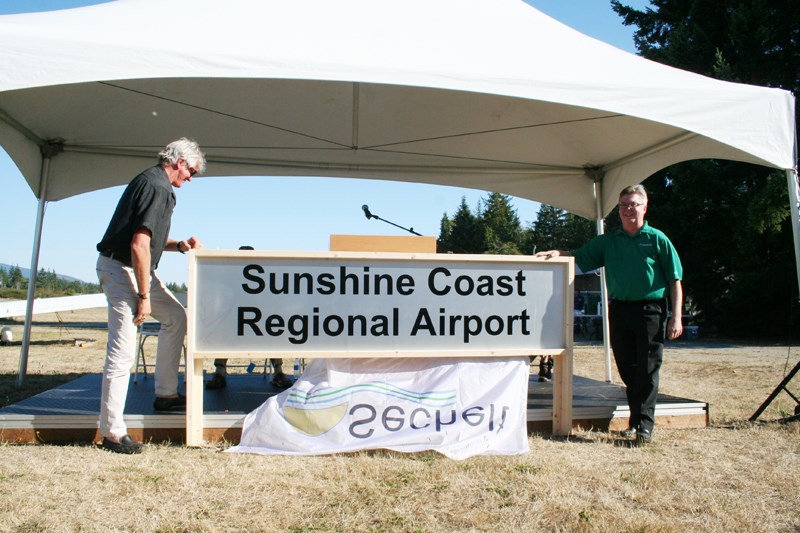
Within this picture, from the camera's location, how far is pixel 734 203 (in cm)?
1725

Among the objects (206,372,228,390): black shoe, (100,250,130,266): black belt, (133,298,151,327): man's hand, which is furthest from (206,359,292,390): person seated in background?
(100,250,130,266): black belt

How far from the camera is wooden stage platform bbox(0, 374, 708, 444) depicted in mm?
3895

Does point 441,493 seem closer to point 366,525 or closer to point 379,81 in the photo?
point 366,525

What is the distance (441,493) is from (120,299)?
2.16 metres

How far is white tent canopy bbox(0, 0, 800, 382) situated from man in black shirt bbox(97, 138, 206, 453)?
1.96 feet

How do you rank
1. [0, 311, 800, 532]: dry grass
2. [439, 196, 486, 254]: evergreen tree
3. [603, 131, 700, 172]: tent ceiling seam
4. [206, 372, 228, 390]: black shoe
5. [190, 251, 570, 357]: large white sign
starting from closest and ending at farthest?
[0, 311, 800, 532]: dry grass → [190, 251, 570, 357]: large white sign → [206, 372, 228, 390]: black shoe → [603, 131, 700, 172]: tent ceiling seam → [439, 196, 486, 254]: evergreen tree

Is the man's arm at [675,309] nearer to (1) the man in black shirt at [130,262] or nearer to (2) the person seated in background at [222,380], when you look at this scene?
(2) the person seated in background at [222,380]

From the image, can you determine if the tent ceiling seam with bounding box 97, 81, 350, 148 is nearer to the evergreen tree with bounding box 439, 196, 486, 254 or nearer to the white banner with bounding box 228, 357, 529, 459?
the white banner with bounding box 228, 357, 529, 459

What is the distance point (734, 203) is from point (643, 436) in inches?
606

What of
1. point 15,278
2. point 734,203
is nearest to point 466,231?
point 15,278

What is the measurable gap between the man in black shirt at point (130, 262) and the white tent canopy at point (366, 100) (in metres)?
0.60

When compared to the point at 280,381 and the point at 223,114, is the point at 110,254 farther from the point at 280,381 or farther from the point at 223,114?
the point at 223,114

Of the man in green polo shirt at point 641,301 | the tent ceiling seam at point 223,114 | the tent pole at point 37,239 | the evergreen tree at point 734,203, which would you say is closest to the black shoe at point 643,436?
the man in green polo shirt at point 641,301

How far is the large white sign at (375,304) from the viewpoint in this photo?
12.9 feet
